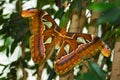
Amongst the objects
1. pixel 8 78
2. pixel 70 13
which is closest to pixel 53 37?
pixel 70 13

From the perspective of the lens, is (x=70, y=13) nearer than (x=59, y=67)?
No

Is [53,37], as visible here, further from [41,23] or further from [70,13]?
[70,13]

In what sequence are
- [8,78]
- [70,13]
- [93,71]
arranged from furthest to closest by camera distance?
[8,78] → [70,13] → [93,71]

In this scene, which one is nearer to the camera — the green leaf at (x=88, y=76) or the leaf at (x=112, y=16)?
the leaf at (x=112, y=16)

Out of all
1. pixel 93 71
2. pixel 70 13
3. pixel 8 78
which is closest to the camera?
pixel 93 71

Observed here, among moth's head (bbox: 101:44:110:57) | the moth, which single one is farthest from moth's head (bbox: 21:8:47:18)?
moth's head (bbox: 101:44:110:57)

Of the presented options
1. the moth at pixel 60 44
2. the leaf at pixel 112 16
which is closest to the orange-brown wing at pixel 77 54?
the moth at pixel 60 44

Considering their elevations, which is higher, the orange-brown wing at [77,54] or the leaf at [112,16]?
the leaf at [112,16]

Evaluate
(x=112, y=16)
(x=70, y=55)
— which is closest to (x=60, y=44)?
(x=70, y=55)

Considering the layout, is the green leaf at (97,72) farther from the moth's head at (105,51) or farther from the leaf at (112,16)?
the leaf at (112,16)
